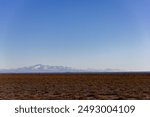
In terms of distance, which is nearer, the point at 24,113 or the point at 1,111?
the point at 24,113

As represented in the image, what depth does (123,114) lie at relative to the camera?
1241 centimetres

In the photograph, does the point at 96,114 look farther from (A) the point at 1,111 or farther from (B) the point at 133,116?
(A) the point at 1,111

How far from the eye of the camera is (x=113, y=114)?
1232cm

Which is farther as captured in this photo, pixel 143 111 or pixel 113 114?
pixel 143 111

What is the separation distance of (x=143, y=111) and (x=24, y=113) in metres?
4.92

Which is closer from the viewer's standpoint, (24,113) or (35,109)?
(24,113)

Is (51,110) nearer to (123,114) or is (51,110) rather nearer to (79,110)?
(79,110)

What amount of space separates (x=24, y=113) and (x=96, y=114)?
2.86m

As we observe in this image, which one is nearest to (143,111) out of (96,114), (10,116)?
(96,114)

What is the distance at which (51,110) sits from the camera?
42.9 feet

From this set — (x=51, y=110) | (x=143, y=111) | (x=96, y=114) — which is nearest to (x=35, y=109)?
(x=51, y=110)

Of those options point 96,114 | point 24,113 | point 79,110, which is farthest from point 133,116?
point 24,113

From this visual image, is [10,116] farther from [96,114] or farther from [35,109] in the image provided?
[96,114]

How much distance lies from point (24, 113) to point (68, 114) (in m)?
1.76
